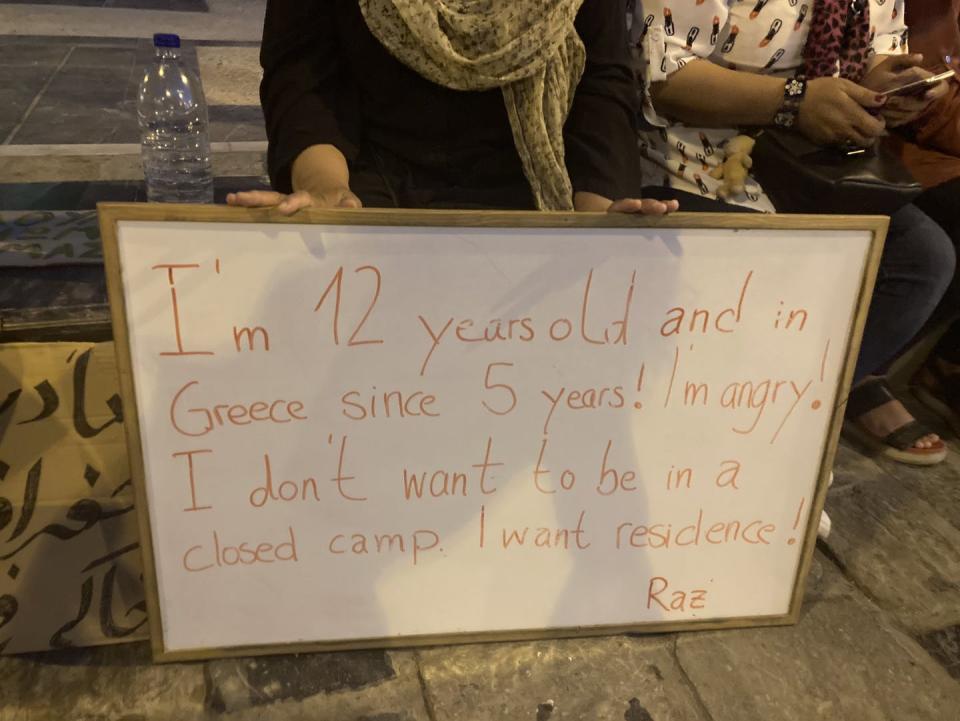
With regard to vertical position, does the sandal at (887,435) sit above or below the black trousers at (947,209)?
below

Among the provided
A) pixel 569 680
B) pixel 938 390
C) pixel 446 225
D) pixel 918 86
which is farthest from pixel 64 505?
pixel 938 390

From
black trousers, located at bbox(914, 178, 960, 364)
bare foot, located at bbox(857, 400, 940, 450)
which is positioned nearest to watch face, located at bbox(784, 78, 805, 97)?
black trousers, located at bbox(914, 178, 960, 364)

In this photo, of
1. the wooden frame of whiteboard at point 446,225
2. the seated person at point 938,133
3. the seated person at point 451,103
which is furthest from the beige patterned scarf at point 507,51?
the seated person at point 938,133

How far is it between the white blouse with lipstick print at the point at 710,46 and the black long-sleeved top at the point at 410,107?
0.13 m

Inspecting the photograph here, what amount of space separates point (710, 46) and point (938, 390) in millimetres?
1254

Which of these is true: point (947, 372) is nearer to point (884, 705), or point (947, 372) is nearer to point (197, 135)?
point (884, 705)

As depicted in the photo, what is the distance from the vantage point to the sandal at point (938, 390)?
6.84 ft

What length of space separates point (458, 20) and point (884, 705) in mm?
1246

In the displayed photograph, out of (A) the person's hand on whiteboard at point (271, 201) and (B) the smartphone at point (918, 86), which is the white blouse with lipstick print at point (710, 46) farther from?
(A) the person's hand on whiteboard at point (271, 201)

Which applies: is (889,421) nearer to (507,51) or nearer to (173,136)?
(507,51)

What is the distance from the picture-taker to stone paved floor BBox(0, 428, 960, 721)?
3.82 feet

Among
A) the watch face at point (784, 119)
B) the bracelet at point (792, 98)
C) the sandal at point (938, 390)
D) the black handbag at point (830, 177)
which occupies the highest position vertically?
the bracelet at point (792, 98)

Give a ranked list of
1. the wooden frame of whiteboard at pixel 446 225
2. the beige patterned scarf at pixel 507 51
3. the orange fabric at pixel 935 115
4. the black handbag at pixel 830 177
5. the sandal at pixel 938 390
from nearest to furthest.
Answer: the wooden frame of whiteboard at pixel 446 225, the beige patterned scarf at pixel 507 51, the black handbag at pixel 830 177, the orange fabric at pixel 935 115, the sandal at pixel 938 390

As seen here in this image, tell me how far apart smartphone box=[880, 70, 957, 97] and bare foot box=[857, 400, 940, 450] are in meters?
0.76
